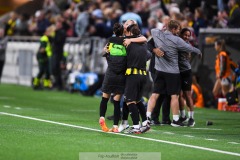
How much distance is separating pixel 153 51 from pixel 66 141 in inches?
163

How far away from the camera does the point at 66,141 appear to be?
1384 centimetres

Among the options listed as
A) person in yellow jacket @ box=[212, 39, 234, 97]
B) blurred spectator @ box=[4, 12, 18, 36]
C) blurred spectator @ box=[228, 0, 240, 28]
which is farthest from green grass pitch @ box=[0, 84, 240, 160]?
blurred spectator @ box=[4, 12, 18, 36]

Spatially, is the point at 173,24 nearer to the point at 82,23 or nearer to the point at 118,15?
the point at 118,15

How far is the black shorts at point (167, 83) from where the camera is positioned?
57.4 ft

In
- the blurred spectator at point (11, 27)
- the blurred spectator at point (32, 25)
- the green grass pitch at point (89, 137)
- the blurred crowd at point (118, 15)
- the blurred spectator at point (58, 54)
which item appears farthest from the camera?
the blurred spectator at point (11, 27)

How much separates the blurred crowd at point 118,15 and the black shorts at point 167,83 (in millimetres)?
1909

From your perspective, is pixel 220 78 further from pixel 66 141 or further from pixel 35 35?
pixel 35 35

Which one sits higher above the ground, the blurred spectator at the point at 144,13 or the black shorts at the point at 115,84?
the blurred spectator at the point at 144,13

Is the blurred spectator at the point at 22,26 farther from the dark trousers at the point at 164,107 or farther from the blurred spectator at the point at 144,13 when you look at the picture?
the dark trousers at the point at 164,107

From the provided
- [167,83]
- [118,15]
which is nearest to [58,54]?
[118,15]

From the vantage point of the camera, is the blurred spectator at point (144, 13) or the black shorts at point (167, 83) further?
the blurred spectator at point (144, 13)

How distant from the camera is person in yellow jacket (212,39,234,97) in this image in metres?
23.0

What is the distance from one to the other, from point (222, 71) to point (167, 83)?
5.74 meters

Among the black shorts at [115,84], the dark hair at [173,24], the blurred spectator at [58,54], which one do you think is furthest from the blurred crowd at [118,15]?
the black shorts at [115,84]
